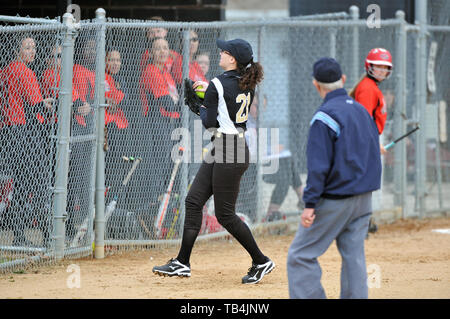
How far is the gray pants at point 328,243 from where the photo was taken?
17.3 feet

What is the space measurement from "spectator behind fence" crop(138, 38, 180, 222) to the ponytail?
1.97 m

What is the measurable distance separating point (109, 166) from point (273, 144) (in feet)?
7.95

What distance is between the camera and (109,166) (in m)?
8.45

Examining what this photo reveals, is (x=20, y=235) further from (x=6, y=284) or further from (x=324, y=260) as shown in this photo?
(x=324, y=260)

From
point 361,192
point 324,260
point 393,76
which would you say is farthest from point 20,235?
point 393,76

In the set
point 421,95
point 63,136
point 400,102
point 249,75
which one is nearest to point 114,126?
point 63,136

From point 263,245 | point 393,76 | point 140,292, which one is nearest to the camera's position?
point 140,292

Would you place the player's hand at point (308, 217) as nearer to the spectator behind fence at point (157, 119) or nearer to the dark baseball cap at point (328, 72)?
the dark baseball cap at point (328, 72)

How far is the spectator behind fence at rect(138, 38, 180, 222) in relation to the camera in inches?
338

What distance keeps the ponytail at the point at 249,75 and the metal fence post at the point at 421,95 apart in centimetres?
503

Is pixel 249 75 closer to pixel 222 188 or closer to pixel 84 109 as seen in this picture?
pixel 222 188

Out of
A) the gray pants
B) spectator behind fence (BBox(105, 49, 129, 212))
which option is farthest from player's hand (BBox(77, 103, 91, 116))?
the gray pants

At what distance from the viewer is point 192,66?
8.96 metres

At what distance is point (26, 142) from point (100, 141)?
836mm
